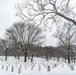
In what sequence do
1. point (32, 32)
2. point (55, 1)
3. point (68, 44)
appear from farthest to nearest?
point (32, 32) → point (68, 44) → point (55, 1)

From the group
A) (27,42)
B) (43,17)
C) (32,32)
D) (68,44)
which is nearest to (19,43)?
(27,42)

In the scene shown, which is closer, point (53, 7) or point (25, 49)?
point (53, 7)

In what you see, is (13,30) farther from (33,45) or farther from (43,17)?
(43,17)

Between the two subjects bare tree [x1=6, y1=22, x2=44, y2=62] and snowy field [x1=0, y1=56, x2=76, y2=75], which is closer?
snowy field [x1=0, y1=56, x2=76, y2=75]

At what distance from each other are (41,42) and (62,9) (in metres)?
32.1

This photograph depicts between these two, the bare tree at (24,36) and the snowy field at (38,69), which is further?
the bare tree at (24,36)

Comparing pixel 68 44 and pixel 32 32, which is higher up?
pixel 32 32

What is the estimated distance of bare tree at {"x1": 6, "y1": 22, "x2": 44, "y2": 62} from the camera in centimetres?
4494

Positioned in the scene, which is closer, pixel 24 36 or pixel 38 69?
pixel 38 69

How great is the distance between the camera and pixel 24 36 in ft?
151

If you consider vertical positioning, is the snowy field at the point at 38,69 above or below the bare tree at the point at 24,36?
below

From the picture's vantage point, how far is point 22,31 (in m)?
45.8

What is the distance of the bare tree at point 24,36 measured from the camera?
44.9 m

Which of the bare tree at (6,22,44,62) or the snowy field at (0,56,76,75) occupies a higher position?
the bare tree at (6,22,44,62)
